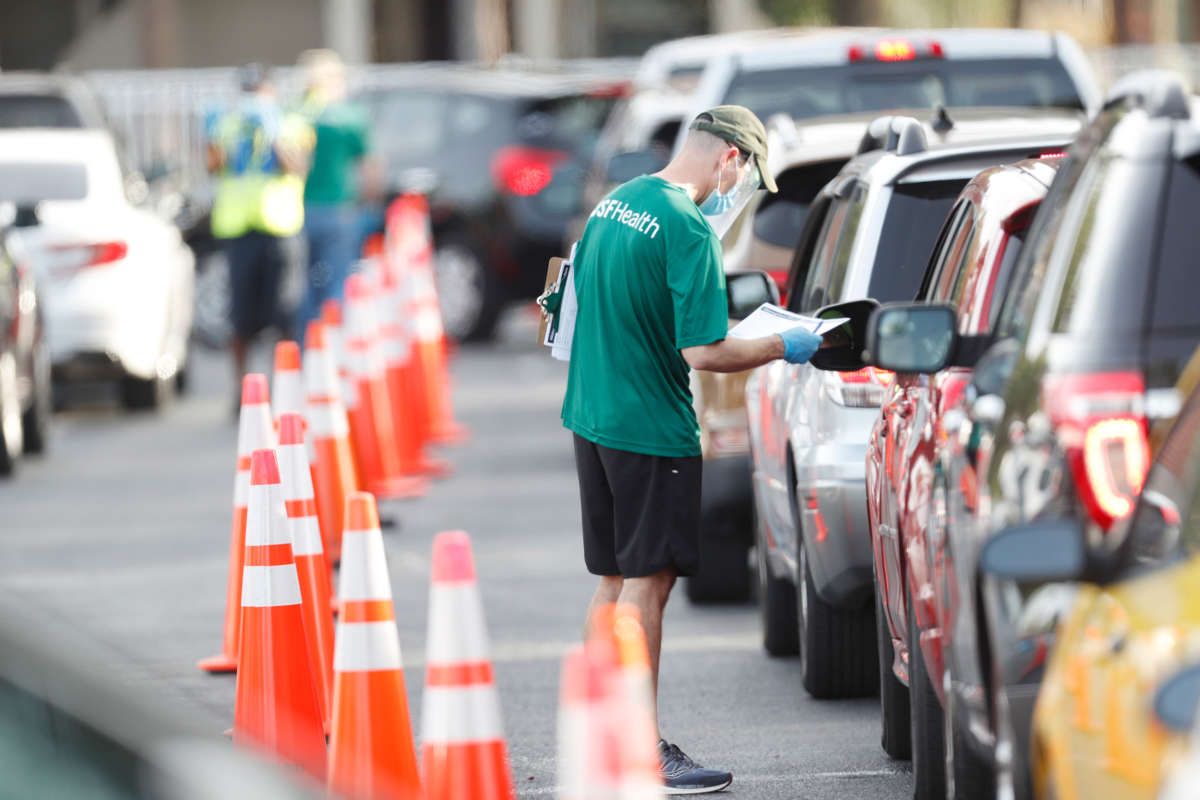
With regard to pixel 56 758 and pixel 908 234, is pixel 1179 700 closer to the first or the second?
pixel 56 758

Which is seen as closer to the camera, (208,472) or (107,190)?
(208,472)

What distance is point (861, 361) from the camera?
22.3 ft

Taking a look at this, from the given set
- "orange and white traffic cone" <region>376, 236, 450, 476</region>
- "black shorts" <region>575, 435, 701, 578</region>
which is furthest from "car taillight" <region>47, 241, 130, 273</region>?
"black shorts" <region>575, 435, 701, 578</region>

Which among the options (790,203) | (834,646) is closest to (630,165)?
(790,203)

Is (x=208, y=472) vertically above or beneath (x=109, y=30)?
beneath

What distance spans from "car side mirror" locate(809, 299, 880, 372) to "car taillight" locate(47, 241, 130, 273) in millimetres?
9360

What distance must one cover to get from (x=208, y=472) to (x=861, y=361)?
317 inches

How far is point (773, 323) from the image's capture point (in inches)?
261

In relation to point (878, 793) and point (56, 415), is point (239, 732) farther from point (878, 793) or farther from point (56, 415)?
point (56, 415)

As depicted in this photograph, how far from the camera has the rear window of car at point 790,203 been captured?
9.54 meters

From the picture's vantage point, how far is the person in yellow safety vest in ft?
53.8

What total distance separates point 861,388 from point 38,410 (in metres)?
8.13

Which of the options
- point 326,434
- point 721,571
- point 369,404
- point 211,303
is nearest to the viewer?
Result: point 721,571

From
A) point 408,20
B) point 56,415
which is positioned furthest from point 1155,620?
point 408,20
